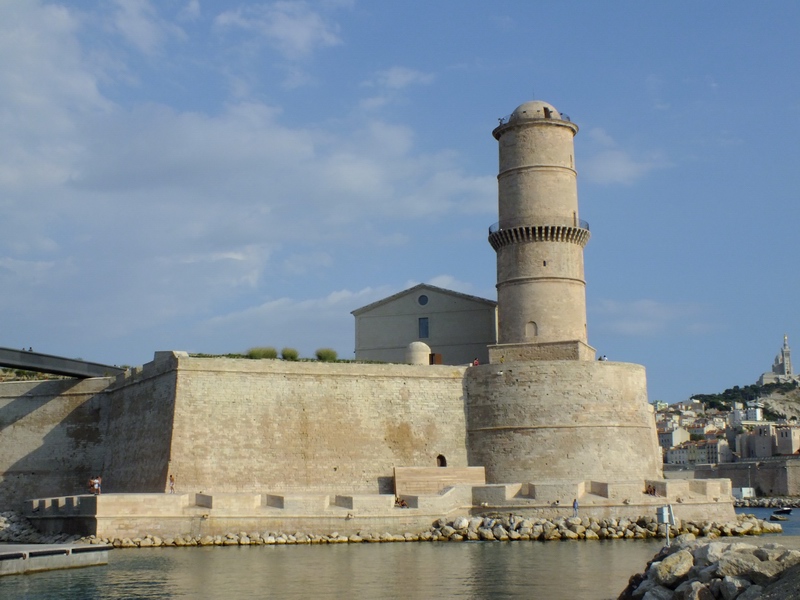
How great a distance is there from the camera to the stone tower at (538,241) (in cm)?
2822

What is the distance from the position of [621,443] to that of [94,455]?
1403 centimetres

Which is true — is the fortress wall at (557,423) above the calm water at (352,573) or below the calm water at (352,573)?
above

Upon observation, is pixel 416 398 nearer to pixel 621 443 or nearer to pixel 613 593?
pixel 621 443

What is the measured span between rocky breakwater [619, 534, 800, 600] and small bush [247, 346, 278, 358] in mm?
17005

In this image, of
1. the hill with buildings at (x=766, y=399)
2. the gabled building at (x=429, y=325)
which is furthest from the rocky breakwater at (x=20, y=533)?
the hill with buildings at (x=766, y=399)

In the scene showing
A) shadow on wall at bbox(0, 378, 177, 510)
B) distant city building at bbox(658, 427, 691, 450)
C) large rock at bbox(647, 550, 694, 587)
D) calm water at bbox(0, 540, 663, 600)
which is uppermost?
distant city building at bbox(658, 427, 691, 450)

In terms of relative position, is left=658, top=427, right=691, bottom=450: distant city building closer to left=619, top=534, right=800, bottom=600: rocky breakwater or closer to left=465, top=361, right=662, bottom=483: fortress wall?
left=465, top=361, right=662, bottom=483: fortress wall

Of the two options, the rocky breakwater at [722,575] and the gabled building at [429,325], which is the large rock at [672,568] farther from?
the gabled building at [429,325]

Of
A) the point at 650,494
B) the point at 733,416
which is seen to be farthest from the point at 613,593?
the point at 733,416

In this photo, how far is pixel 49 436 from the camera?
1060 inches

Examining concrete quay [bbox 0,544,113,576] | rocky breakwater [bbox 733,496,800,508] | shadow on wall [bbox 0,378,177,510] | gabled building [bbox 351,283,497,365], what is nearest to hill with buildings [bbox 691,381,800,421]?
rocky breakwater [bbox 733,496,800,508]

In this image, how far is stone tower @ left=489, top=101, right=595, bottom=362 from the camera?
28219 millimetres

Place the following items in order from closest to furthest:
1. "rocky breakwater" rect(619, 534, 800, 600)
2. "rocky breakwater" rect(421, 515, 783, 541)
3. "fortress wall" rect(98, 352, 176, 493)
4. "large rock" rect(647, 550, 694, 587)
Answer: "rocky breakwater" rect(619, 534, 800, 600) → "large rock" rect(647, 550, 694, 587) → "rocky breakwater" rect(421, 515, 783, 541) → "fortress wall" rect(98, 352, 176, 493)

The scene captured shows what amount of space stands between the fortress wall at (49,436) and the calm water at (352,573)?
819cm
